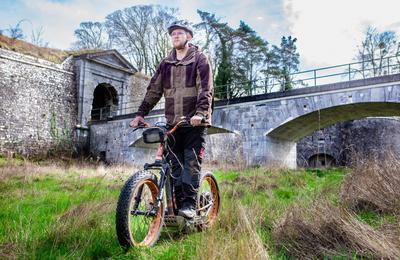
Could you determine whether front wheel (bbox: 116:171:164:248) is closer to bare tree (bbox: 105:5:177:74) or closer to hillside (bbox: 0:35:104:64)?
hillside (bbox: 0:35:104:64)

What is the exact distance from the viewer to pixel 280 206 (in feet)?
11.9

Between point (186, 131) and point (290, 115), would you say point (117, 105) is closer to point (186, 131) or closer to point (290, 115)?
point (290, 115)

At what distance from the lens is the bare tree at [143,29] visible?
26.5m

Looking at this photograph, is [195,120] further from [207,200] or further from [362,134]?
[362,134]

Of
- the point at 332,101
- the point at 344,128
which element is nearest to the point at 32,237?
the point at 332,101

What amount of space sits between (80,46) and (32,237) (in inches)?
1200

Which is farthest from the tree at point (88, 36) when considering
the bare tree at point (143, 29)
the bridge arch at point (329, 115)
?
the bridge arch at point (329, 115)

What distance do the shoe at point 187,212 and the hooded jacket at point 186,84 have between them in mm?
753

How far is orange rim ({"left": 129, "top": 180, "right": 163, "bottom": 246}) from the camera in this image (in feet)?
8.17

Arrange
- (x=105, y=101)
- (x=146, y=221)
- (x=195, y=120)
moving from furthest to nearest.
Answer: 1. (x=105, y=101)
2. (x=195, y=120)
3. (x=146, y=221)

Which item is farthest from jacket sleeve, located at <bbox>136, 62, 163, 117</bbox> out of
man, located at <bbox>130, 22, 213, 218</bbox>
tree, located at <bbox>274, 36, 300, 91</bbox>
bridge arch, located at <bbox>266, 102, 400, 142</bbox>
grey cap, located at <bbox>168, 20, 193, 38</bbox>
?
tree, located at <bbox>274, 36, 300, 91</bbox>

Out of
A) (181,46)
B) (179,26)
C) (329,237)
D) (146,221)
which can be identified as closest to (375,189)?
(329,237)

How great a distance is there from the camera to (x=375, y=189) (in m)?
3.03

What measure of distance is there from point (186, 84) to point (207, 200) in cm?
113
